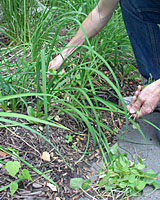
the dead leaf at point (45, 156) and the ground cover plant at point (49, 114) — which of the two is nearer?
the ground cover plant at point (49, 114)

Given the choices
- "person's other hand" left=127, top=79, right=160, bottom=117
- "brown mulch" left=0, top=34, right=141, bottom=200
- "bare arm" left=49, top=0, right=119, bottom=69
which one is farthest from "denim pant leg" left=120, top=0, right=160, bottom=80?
"brown mulch" left=0, top=34, right=141, bottom=200

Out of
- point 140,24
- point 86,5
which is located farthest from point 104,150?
point 86,5

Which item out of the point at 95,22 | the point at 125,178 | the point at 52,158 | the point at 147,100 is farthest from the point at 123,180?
the point at 95,22

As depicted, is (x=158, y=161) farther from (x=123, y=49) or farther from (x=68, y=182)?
(x=123, y=49)

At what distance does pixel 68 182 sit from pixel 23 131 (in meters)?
0.37

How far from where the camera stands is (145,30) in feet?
5.73

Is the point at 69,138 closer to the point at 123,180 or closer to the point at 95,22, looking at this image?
the point at 123,180

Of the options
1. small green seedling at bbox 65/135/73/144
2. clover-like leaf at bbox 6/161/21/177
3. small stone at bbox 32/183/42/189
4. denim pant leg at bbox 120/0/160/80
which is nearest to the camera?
clover-like leaf at bbox 6/161/21/177

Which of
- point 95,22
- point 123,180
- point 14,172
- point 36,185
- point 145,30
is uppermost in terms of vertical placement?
point 95,22

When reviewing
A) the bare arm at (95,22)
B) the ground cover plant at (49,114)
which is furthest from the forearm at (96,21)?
the ground cover plant at (49,114)

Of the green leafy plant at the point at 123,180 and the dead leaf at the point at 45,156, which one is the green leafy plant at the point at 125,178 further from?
the dead leaf at the point at 45,156

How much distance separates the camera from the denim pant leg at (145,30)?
167 centimetres

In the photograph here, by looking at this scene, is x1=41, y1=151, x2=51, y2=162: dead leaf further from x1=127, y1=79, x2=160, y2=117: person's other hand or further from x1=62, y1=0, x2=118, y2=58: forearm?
x1=62, y1=0, x2=118, y2=58: forearm

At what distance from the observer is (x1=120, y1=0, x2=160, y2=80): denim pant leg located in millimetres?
1673
